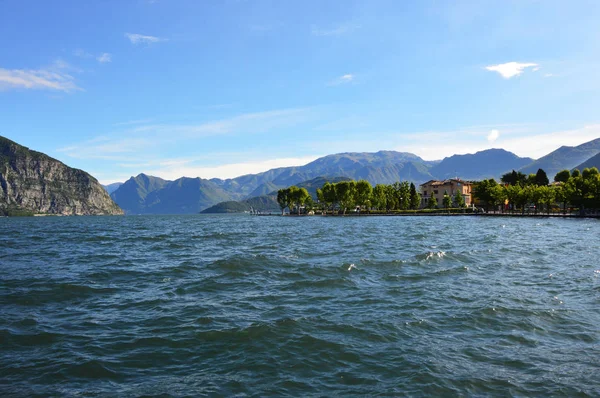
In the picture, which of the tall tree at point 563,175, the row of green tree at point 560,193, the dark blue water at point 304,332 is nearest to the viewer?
the dark blue water at point 304,332

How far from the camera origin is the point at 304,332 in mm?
14562

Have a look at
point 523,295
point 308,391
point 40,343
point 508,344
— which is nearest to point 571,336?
point 508,344

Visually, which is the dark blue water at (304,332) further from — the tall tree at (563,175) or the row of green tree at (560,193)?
the tall tree at (563,175)

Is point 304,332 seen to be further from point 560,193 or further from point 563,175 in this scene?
point 563,175

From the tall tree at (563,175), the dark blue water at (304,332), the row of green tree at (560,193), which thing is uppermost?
the tall tree at (563,175)

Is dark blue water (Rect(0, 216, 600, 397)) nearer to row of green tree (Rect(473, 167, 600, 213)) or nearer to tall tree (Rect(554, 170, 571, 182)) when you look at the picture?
row of green tree (Rect(473, 167, 600, 213))

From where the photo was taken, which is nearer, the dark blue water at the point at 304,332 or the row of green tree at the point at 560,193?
the dark blue water at the point at 304,332

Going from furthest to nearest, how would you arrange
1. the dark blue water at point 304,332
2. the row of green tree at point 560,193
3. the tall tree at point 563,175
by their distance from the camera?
1. the tall tree at point 563,175
2. the row of green tree at point 560,193
3. the dark blue water at point 304,332

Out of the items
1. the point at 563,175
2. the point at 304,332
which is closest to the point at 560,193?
the point at 563,175

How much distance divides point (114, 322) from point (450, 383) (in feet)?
43.0

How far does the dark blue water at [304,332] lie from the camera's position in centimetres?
1045

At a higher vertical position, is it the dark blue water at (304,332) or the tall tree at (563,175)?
the tall tree at (563,175)

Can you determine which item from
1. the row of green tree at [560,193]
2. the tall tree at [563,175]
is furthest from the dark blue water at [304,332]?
the tall tree at [563,175]

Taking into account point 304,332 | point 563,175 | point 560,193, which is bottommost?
point 304,332
